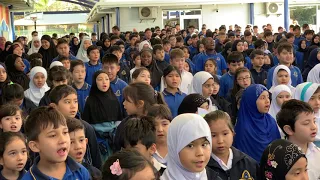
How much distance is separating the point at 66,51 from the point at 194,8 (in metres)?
16.7

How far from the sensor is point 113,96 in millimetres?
6773

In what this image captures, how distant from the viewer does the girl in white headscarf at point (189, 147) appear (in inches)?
141

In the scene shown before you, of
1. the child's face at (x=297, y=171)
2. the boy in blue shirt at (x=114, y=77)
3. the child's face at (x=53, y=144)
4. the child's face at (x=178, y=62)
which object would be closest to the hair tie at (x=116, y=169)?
the child's face at (x=53, y=144)

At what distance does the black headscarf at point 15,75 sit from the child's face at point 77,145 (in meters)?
5.61

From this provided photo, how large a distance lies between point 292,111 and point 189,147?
54.0 inches

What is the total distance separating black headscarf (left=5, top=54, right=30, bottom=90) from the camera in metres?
9.77

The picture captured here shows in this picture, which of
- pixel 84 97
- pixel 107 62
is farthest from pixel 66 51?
pixel 84 97

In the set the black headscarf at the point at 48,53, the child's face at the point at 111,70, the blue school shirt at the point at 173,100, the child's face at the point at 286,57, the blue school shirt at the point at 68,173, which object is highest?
the black headscarf at the point at 48,53

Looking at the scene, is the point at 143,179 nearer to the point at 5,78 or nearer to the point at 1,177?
the point at 1,177

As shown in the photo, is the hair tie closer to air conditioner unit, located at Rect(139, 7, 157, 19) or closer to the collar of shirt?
the collar of shirt

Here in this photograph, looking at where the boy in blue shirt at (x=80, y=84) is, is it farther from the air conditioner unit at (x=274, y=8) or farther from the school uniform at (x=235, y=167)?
the air conditioner unit at (x=274, y=8)

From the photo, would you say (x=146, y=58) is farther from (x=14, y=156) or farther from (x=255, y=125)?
(x=14, y=156)

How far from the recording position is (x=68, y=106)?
548cm

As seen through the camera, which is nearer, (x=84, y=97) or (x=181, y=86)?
(x=84, y=97)
